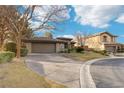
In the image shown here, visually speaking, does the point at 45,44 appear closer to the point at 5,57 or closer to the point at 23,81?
the point at 5,57

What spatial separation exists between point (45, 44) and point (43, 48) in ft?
1.88

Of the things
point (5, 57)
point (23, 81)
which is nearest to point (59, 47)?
point (5, 57)

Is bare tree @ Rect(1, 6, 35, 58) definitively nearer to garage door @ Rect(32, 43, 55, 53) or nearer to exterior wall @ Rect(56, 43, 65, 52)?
garage door @ Rect(32, 43, 55, 53)

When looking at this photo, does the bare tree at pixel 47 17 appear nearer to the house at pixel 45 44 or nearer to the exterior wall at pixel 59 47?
the house at pixel 45 44

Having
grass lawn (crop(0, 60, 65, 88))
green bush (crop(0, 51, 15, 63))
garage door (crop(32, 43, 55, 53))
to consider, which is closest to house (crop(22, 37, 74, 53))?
garage door (crop(32, 43, 55, 53))

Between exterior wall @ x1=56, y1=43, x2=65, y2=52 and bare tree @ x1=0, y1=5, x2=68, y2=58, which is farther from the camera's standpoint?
exterior wall @ x1=56, y1=43, x2=65, y2=52

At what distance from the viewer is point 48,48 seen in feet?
70.8

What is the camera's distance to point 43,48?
→ 2108cm

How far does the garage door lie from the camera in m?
20.8

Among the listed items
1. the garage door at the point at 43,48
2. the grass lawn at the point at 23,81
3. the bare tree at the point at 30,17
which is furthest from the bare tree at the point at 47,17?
the garage door at the point at 43,48

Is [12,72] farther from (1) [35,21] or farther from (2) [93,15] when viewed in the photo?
(1) [35,21]

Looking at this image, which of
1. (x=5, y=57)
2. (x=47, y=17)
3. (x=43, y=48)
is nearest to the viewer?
(x=5, y=57)

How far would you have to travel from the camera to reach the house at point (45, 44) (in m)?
20.6
